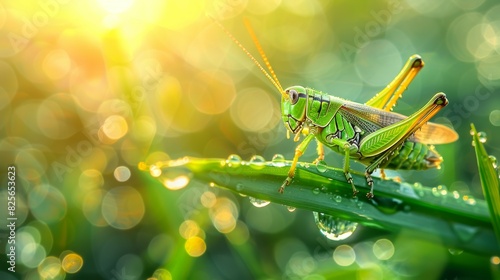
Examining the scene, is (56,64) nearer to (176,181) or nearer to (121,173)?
(121,173)

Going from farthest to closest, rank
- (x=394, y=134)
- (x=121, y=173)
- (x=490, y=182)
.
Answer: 1. (x=121, y=173)
2. (x=394, y=134)
3. (x=490, y=182)

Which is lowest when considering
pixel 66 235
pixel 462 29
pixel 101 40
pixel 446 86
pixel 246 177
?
pixel 66 235

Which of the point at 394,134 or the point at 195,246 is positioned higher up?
the point at 394,134

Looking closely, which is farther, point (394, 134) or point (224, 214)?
point (224, 214)

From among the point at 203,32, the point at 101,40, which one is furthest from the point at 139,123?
the point at 203,32

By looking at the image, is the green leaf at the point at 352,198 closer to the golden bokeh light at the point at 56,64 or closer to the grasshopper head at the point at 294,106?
the grasshopper head at the point at 294,106

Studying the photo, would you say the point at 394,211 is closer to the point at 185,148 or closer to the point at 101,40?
the point at 185,148

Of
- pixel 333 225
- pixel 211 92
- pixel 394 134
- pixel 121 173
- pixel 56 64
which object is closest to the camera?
pixel 333 225

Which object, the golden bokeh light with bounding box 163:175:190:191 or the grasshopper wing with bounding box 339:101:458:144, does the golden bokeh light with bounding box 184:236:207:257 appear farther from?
the grasshopper wing with bounding box 339:101:458:144

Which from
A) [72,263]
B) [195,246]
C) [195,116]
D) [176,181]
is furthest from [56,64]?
[176,181]
